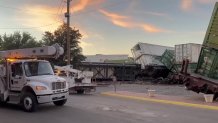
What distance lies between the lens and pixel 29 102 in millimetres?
15344

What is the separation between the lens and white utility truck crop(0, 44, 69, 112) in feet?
50.1

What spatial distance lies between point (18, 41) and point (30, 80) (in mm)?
47027

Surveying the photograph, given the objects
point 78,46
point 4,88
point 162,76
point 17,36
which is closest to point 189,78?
point 4,88

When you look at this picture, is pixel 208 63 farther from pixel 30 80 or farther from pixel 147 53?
pixel 147 53

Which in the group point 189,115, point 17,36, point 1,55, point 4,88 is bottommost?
point 189,115

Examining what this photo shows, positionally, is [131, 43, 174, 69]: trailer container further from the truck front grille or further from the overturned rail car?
the truck front grille

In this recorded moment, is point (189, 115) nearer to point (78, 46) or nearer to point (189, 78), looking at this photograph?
point (189, 78)

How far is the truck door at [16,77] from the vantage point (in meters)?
16.0

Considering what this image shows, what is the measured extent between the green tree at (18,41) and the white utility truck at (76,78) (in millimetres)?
32248

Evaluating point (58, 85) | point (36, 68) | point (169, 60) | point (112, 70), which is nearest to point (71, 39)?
point (112, 70)

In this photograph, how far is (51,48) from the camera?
16328 mm

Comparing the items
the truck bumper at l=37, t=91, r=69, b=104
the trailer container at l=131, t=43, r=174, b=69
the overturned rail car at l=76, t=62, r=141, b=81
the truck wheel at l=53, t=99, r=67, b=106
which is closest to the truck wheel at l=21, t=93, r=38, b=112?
the truck bumper at l=37, t=91, r=69, b=104

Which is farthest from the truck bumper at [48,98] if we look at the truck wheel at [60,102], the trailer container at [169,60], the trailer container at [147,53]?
the trailer container at [147,53]

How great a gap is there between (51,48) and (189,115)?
6512 millimetres
